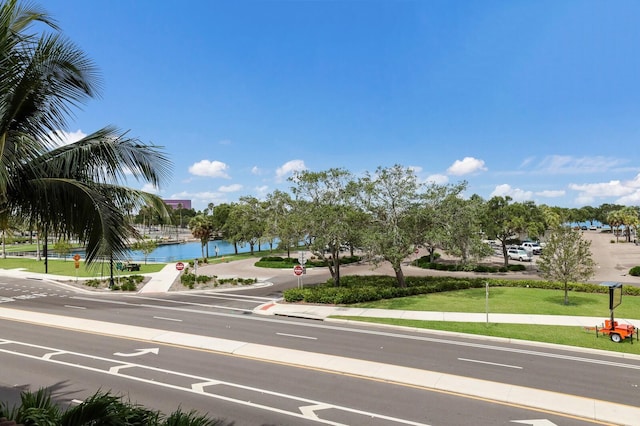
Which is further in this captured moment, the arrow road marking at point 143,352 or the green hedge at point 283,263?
the green hedge at point 283,263

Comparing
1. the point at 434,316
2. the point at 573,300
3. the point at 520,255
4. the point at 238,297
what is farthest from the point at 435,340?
the point at 520,255

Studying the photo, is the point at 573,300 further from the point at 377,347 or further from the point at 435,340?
the point at 377,347

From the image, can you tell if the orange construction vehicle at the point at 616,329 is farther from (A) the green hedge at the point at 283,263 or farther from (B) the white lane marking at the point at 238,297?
(A) the green hedge at the point at 283,263

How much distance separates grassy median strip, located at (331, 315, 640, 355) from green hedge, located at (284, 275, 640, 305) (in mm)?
4518

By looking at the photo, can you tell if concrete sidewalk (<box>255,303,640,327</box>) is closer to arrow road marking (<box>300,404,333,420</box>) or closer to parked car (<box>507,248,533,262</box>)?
arrow road marking (<box>300,404,333,420</box>)

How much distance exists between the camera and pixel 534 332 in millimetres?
17906

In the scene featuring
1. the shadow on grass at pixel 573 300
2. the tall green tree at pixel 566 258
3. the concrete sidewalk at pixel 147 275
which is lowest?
the shadow on grass at pixel 573 300

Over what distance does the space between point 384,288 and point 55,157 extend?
928 inches

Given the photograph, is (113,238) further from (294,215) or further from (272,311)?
(294,215)

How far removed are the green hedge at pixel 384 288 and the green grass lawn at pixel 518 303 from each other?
728mm

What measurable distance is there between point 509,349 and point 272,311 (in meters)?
13.1

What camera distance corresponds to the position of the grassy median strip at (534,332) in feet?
52.3

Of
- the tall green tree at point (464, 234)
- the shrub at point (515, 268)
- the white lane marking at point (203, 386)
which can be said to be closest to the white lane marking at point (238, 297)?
the tall green tree at point (464, 234)

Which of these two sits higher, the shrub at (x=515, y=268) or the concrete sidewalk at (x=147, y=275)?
the concrete sidewalk at (x=147, y=275)
